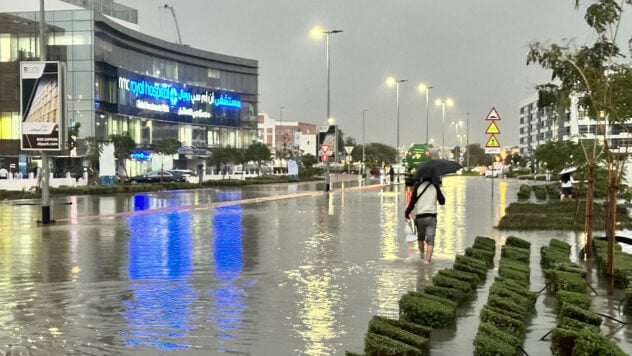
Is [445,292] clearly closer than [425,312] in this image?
No

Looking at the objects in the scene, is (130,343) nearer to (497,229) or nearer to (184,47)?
(497,229)

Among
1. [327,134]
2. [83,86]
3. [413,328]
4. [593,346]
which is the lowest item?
[413,328]

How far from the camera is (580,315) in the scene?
7512 millimetres

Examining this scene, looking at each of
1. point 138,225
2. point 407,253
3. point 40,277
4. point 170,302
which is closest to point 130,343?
point 170,302

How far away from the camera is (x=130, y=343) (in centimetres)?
749

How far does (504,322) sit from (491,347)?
1271 mm

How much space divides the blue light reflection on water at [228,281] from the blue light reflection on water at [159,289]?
360mm

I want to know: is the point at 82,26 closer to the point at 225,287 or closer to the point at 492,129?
the point at 492,129

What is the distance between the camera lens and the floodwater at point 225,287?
761 centimetres

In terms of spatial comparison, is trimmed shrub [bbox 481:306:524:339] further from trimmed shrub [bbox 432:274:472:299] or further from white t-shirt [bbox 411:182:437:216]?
white t-shirt [bbox 411:182:437:216]

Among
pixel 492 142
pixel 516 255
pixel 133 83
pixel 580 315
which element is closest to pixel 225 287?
pixel 516 255

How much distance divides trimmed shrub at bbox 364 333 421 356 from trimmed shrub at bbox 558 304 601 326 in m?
2.03

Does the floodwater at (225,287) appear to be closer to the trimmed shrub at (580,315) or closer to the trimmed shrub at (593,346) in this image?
the trimmed shrub at (580,315)

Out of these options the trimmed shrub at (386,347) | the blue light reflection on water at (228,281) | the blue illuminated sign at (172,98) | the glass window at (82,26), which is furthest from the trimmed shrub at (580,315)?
the blue illuminated sign at (172,98)
